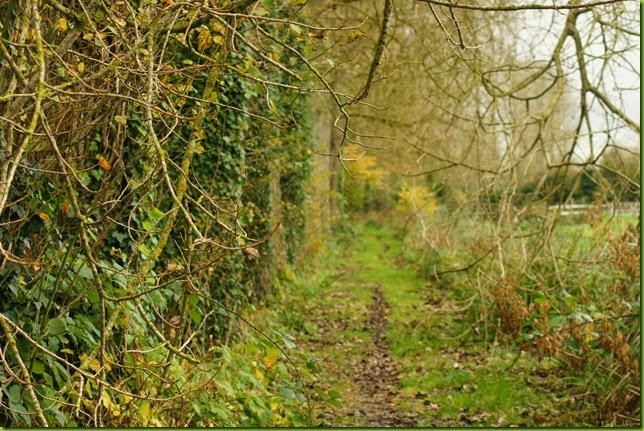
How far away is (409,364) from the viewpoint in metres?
9.34

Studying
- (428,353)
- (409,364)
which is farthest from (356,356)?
(428,353)

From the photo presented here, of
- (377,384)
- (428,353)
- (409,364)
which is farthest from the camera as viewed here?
(428,353)

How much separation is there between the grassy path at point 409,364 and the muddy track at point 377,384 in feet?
0.04

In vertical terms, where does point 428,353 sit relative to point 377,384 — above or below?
above

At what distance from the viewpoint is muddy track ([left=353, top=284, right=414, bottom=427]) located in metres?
7.01

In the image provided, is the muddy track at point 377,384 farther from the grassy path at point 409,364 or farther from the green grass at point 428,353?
the green grass at point 428,353

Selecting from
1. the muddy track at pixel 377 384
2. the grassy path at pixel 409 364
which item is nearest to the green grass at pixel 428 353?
the grassy path at pixel 409 364

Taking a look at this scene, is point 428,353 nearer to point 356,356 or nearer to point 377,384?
point 356,356

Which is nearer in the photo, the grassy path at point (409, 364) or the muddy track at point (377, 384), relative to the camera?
the muddy track at point (377, 384)

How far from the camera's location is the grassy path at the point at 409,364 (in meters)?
7.16

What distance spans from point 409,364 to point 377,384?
0.96 m

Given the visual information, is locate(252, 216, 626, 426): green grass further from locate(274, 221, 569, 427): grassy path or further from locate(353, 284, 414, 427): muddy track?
locate(353, 284, 414, 427): muddy track

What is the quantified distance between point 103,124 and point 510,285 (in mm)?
6293

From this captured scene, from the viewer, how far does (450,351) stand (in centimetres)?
979
